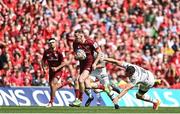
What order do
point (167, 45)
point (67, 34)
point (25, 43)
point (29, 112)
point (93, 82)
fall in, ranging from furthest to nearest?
1. point (167, 45)
2. point (67, 34)
3. point (25, 43)
4. point (93, 82)
5. point (29, 112)

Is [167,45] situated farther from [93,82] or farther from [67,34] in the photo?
[93,82]

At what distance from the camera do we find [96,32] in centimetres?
3012

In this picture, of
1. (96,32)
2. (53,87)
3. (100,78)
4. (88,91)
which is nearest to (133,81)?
(88,91)

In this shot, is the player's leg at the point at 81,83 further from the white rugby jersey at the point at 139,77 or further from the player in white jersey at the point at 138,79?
the white rugby jersey at the point at 139,77

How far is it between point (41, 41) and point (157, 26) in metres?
6.41

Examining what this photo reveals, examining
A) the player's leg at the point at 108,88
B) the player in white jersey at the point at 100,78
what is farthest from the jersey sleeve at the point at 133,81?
the player in white jersey at the point at 100,78

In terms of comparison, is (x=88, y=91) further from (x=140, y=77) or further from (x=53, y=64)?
(x=140, y=77)

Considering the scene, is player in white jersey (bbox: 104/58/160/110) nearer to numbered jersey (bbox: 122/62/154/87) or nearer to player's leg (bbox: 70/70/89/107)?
numbered jersey (bbox: 122/62/154/87)

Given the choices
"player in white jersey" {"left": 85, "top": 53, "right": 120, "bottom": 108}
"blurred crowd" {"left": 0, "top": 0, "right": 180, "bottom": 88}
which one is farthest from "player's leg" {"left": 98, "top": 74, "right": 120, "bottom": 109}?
"blurred crowd" {"left": 0, "top": 0, "right": 180, "bottom": 88}

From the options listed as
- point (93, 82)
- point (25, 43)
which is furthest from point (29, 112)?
point (25, 43)

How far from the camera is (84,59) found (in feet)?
71.0

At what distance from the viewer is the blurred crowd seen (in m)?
26.7

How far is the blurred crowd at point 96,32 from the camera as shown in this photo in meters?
26.7

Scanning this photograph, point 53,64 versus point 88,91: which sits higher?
point 53,64
